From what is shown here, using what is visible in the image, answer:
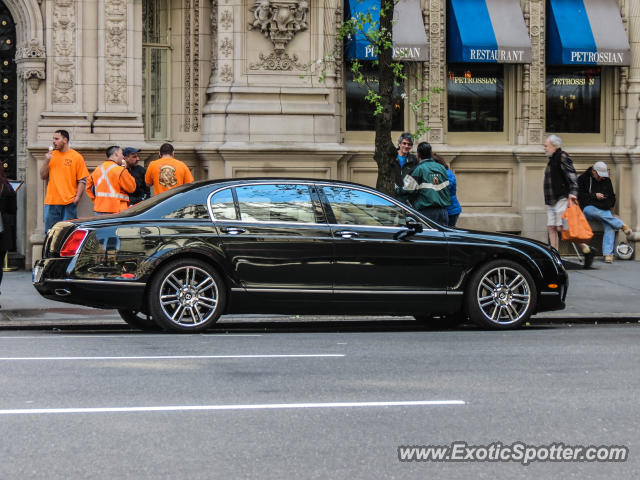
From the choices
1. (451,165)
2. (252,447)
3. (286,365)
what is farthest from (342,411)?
(451,165)

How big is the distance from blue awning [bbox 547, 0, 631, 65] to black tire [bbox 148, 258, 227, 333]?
10.5 meters

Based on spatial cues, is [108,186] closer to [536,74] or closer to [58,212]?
[58,212]

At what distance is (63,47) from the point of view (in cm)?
1880

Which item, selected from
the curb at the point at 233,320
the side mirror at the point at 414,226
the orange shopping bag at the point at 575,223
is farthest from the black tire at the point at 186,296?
the orange shopping bag at the point at 575,223

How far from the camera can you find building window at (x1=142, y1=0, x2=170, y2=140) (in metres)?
20.0

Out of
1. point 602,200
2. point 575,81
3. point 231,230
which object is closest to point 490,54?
point 575,81

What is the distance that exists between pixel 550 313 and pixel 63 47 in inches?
345

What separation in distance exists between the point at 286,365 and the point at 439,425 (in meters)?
2.48

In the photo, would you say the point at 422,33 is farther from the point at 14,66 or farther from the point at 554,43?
the point at 14,66

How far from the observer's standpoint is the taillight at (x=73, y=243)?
11500 mm

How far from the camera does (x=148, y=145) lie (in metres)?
19.0

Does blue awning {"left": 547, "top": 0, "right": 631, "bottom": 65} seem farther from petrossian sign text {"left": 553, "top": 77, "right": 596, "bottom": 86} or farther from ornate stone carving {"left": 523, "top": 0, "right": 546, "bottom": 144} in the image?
petrossian sign text {"left": 553, "top": 77, "right": 596, "bottom": 86}

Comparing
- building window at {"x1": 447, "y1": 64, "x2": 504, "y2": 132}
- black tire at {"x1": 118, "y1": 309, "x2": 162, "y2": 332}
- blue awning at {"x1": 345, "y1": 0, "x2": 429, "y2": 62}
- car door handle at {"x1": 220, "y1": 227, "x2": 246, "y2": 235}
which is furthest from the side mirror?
building window at {"x1": 447, "y1": 64, "x2": 504, "y2": 132}

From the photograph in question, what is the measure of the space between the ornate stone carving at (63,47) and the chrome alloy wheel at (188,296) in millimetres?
8040
